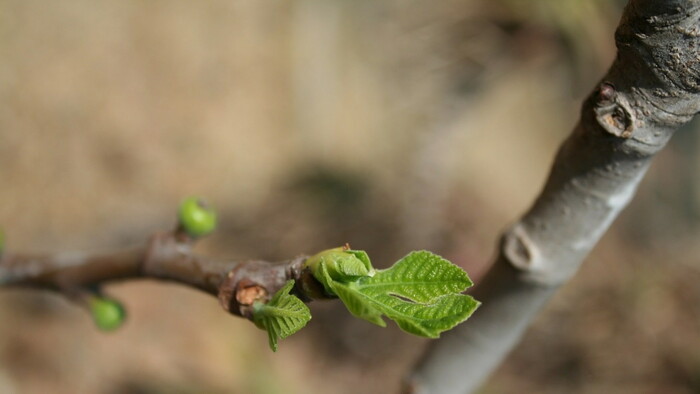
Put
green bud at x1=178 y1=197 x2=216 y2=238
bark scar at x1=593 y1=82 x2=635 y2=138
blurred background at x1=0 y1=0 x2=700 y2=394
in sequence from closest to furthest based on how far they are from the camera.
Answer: bark scar at x1=593 y1=82 x2=635 y2=138 → green bud at x1=178 y1=197 x2=216 y2=238 → blurred background at x1=0 y1=0 x2=700 y2=394

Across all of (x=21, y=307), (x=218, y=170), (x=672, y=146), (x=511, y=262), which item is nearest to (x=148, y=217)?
(x=218, y=170)

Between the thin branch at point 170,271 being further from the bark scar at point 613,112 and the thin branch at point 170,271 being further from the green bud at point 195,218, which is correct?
the bark scar at point 613,112

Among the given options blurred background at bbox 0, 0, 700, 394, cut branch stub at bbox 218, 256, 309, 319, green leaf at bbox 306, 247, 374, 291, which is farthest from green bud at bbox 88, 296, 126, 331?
blurred background at bbox 0, 0, 700, 394

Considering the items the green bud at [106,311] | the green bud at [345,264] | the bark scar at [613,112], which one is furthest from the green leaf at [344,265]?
the green bud at [106,311]

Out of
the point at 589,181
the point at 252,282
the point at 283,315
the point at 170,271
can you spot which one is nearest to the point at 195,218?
the point at 170,271

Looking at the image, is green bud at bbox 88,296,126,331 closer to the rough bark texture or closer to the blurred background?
the rough bark texture

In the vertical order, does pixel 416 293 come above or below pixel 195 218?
above

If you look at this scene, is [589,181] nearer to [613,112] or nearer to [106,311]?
[613,112]
